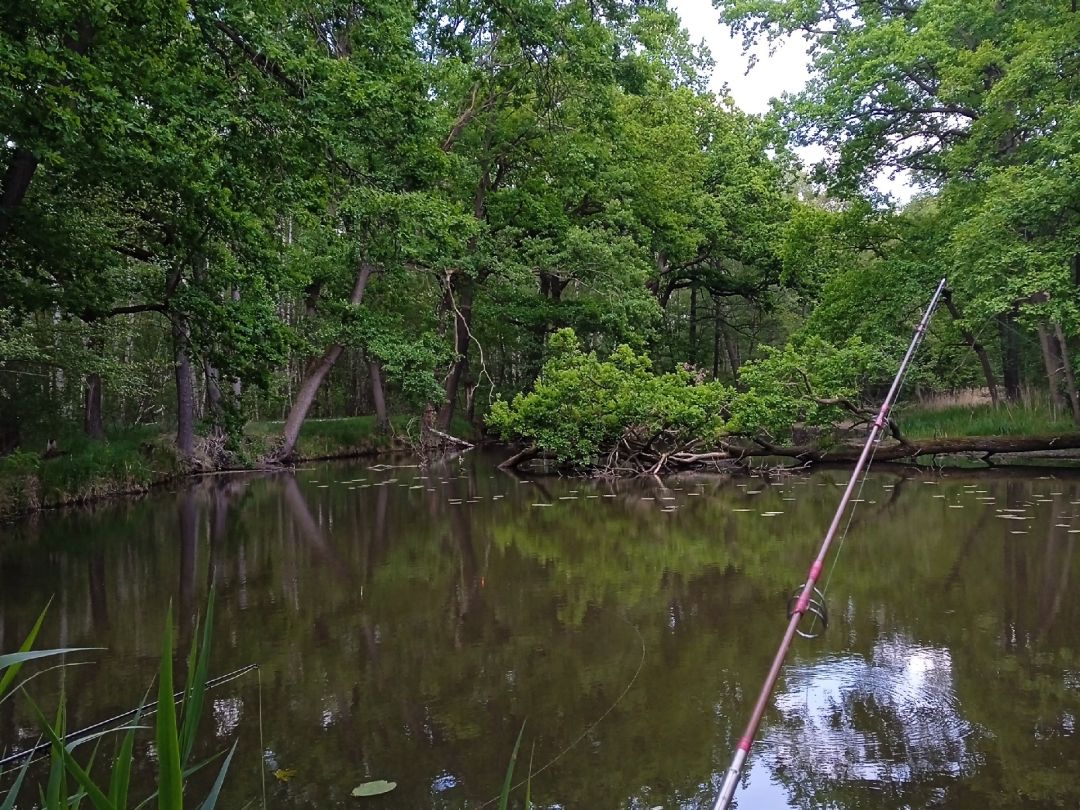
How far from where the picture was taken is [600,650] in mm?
4215

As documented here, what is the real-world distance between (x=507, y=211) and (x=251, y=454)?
8742mm

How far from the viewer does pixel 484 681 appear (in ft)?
12.4

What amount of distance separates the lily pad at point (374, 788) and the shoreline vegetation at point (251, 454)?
9216 mm

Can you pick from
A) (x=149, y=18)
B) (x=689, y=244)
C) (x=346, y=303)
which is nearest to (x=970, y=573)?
(x=149, y=18)

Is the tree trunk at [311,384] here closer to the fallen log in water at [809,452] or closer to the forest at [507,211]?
the forest at [507,211]

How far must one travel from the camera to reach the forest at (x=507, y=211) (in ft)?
24.2

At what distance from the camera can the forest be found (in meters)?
7.39

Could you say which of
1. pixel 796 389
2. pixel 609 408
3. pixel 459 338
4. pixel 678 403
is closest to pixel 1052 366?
pixel 796 389

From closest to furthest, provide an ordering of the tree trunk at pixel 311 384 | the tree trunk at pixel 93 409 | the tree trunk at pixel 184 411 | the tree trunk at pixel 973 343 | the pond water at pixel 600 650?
the pond water at pixel 600 650
the tree trunk at pixel 93 409
the tree trunk at pixel 184 411
the tree trunk at pixel 973 343
the tree trunk at pixel 311 384

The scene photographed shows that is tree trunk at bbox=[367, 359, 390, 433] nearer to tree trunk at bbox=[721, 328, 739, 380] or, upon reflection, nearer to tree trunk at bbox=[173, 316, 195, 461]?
tree trunk at bbox=[173, 316, 195, 461]

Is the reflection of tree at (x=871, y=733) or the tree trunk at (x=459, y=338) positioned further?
the tree trunk at (x=459, y=338)

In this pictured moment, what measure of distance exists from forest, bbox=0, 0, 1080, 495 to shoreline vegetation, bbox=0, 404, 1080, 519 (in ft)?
0.70

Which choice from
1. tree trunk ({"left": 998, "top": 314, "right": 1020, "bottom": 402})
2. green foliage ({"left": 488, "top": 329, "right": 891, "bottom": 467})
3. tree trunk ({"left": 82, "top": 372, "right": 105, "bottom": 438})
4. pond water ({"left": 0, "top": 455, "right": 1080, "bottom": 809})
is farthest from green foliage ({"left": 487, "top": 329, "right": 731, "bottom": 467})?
tree trunk ({"left": 82, "top": 372, "right": 105, "bottom": 438})

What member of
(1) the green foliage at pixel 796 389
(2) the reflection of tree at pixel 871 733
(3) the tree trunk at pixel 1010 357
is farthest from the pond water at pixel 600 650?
(3) the tree trunk at pixel 1010 357
